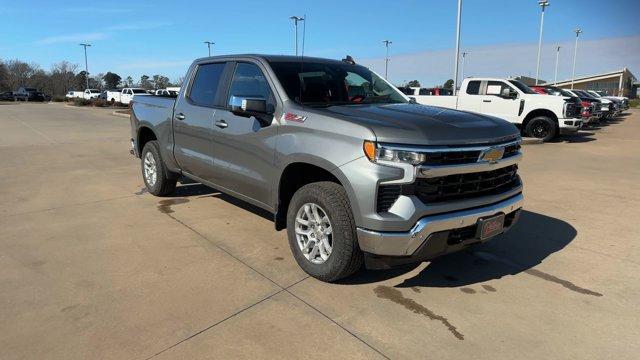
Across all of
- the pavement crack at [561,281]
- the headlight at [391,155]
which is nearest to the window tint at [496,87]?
the pavement crack at [561,281]

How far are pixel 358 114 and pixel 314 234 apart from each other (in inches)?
40.8

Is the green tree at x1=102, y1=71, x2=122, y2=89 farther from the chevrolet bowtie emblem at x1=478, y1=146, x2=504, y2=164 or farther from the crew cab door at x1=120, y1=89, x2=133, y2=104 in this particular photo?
the chevrolet bowtie emblem at x1=478, y1=146, x2=504, y2=164

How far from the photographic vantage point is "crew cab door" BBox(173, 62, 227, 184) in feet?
16.9

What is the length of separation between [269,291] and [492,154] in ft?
6.66

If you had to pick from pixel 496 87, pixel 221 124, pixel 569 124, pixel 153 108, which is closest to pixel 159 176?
pixel 153 108

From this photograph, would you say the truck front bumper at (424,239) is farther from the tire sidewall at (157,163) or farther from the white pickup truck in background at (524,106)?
the white pickup truck in background at (524,106)

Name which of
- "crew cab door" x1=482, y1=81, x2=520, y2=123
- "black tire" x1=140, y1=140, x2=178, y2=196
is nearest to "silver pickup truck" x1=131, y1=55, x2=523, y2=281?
"black tire" x1=140, y1=140, x2=178, y2=196

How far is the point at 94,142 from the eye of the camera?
13.3 meters

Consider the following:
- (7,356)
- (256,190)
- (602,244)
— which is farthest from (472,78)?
(7,356)

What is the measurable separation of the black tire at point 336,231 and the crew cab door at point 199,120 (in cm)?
169

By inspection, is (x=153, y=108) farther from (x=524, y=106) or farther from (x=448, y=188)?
(x=524, y=106)

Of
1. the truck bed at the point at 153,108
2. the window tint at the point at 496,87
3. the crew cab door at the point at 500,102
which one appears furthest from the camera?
the window tint at the point at 496,87

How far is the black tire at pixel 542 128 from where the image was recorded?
1455 cm

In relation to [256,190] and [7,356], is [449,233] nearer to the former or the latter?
[256,190]
